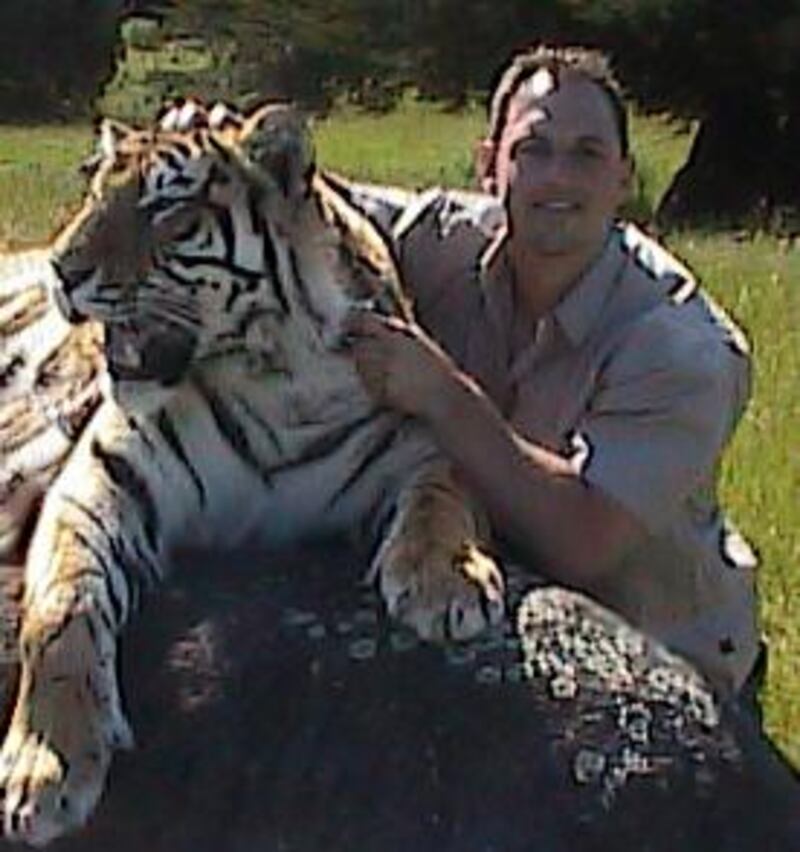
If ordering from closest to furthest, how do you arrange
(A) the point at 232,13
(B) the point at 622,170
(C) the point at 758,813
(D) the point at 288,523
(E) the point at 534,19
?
(C) the point at 758,813, (D) the point at 288,523, (B) the point at 622,170, (E) the point at 534,19, (A) the point at 232,13

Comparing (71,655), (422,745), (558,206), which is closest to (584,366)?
(558,206)

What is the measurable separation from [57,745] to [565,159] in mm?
1620

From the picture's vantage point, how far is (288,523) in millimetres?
4664

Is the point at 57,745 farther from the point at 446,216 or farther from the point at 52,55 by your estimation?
the point at 52,55

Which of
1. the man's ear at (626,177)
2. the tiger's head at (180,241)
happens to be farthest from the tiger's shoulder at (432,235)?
the tiger's head at (180,241)

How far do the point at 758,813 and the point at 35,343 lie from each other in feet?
5.52

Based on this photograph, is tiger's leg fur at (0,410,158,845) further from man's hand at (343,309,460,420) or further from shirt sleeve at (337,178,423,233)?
shirt sleeve at (337,178,423,233)

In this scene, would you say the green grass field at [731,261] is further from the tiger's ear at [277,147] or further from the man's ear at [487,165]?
the tiger's ear at [277,147]

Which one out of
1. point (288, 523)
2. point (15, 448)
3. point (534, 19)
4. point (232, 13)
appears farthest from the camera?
point (232, 13)

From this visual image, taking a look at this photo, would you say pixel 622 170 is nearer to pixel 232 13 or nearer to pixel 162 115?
pixel 162 115

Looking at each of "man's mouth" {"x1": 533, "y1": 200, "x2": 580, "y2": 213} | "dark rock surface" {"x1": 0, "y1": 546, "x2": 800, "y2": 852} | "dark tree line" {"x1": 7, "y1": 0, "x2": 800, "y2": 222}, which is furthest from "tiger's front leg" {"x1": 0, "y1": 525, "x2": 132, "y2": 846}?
"dark tree line" {"x1": 7, "y1": 0, "x2": 800, "y2": 222}

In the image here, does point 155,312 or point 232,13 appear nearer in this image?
point 155,312

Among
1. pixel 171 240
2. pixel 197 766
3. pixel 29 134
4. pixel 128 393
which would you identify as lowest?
pixel 29 134

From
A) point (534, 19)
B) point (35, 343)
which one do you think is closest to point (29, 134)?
point (534, 19)
